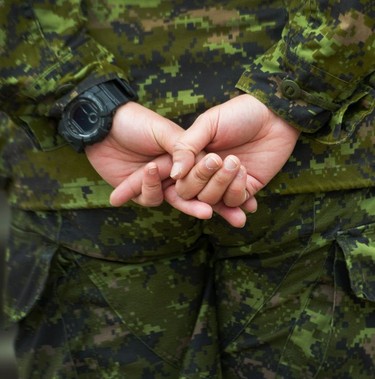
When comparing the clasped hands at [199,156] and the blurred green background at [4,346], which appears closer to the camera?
the clasped hands at [199,156]

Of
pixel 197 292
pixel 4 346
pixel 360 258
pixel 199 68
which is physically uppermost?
pixel 199 68

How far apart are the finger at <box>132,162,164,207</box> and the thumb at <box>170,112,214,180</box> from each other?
0.08 ft

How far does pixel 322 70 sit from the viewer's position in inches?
35.6

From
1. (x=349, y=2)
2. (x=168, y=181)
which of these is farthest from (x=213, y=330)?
(x=349, y=2)

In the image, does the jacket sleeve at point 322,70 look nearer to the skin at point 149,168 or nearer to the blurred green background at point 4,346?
the skin at point 149,168

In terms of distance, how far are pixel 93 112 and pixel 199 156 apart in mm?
152

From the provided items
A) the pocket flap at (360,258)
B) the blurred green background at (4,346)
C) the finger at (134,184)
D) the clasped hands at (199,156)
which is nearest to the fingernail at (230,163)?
the clasped hands at (199,156)

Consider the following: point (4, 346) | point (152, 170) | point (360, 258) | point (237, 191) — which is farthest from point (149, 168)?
point (4, 346)

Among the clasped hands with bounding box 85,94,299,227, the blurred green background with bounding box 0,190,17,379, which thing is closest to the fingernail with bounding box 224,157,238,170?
the clasped hands with bounding box 85,94,299,227

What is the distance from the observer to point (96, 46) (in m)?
0.96

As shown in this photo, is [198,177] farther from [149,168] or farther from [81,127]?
[81,127]

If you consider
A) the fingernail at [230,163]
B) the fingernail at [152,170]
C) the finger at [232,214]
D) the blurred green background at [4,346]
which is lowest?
the blurred green background at [4,346]

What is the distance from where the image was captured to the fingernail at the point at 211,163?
0.86 meters

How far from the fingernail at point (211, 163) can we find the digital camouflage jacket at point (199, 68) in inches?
5.0
